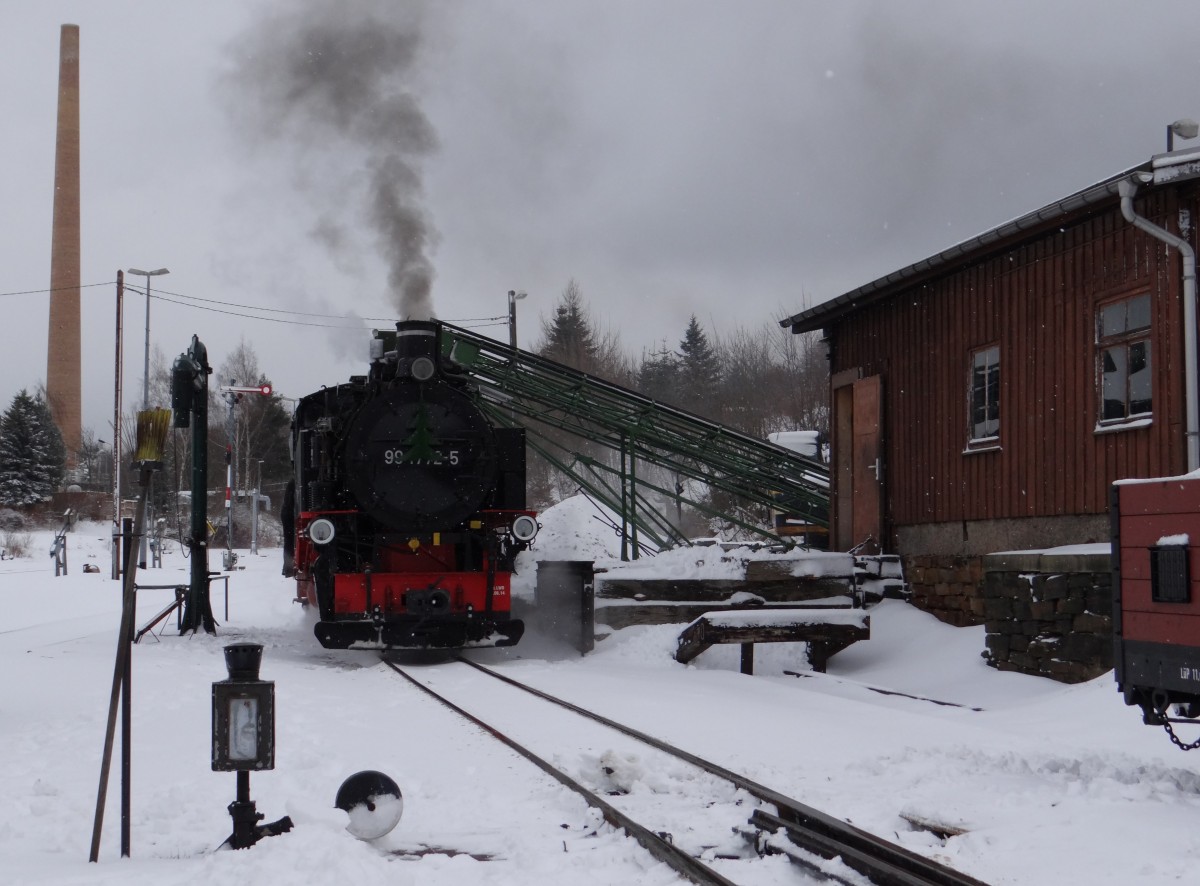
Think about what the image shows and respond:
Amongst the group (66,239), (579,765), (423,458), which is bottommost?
(579,765)

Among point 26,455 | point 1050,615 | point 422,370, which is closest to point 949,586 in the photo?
point 1050,615

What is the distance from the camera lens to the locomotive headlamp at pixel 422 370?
1271 cm

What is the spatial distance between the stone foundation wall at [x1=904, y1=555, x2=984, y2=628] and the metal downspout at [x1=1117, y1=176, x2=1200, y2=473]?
10.8ft

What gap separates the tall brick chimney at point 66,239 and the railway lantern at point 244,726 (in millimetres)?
55049

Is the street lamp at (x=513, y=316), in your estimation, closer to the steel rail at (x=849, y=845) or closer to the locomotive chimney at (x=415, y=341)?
the locomotive chimney at (x=415, y=341)

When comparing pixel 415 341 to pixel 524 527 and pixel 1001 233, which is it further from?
pixel 1001 233

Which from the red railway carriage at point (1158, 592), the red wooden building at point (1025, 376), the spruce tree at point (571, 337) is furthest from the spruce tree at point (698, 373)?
the red railway carriage at point (1158, 592)

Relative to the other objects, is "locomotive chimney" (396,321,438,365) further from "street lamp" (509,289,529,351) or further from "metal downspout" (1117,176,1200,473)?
"street lamp" (509,289,529,351)

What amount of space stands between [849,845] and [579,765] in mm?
2130

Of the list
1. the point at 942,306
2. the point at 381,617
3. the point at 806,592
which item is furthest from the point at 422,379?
the point at 942,306

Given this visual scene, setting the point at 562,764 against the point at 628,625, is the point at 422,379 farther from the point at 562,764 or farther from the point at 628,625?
the point at 562,764

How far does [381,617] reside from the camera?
12164mm

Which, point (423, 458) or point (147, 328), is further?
point (147, 328)

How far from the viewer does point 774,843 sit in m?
4.98
